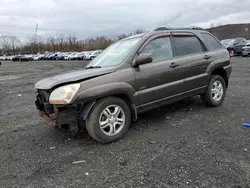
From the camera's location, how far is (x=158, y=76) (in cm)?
390

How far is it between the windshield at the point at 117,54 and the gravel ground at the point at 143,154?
4.27 feet

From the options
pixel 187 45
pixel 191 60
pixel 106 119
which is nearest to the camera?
pixel 106 119

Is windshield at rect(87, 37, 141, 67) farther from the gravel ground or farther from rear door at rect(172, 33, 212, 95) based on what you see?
the gravel ground

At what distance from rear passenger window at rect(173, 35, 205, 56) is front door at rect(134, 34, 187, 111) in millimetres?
209

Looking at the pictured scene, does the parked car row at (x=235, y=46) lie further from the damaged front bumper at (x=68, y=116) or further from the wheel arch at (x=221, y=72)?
the damaged front bumper at (x=68, y=116)

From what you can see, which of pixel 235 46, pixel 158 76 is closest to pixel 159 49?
pixel 158 76

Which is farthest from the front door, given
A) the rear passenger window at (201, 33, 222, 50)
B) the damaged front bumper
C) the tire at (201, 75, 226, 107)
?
the rear passenger window at (201, 33, 222, 50)

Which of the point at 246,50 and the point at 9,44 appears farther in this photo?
the point at 9,44

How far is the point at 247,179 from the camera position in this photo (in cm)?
239

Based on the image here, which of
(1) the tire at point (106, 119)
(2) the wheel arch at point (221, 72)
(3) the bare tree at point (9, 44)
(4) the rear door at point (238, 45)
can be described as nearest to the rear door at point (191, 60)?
(2) the wheel arch at point (221, 72)

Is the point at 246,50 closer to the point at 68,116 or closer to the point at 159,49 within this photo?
the point at 159,49

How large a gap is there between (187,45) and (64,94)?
112 inches

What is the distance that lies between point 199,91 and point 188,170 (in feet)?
8.02

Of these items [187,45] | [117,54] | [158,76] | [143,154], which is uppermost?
[187,45]
